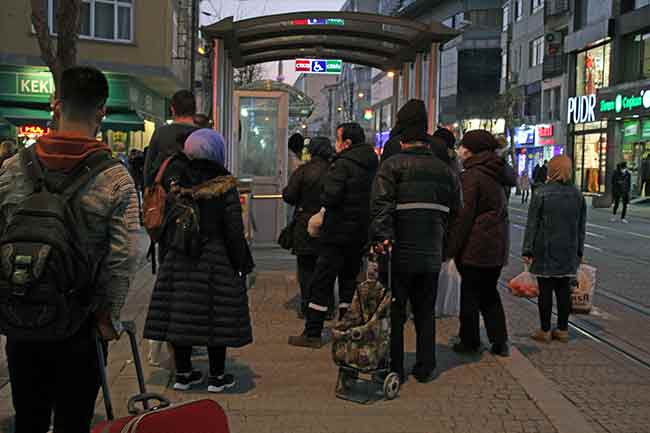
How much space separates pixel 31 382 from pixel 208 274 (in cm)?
221

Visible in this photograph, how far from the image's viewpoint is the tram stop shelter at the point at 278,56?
10273 mm

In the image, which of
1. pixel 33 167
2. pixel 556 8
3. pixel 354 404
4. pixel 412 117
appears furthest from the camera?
pixel 556 8

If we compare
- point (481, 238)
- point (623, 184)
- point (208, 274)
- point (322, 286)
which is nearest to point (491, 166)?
point (481, 238)

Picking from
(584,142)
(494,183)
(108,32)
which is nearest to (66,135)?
(494,183)

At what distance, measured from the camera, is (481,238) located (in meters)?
6.64

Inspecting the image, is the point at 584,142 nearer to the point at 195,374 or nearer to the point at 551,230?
the point at 551,230

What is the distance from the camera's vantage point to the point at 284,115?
13320mm

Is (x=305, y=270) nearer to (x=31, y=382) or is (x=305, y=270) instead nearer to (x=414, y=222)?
(x=414, y=222)

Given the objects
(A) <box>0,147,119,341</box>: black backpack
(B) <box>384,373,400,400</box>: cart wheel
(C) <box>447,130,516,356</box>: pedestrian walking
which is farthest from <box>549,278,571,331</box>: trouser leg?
(A) <box>0,147,119,341</box>: black backpack

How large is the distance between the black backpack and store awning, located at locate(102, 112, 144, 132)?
2441cm

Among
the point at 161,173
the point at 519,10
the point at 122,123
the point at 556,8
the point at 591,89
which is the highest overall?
the point at 519,10

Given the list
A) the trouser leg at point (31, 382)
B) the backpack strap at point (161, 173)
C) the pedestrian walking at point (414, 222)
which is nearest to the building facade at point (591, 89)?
the pedestrian walking at point (414, 222)

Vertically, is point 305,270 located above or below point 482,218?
below

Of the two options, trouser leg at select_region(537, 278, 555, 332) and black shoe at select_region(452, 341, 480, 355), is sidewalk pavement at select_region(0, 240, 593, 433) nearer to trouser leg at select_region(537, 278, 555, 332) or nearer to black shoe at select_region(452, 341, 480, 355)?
black shoe at select_region(452, 341, 480, 355)
